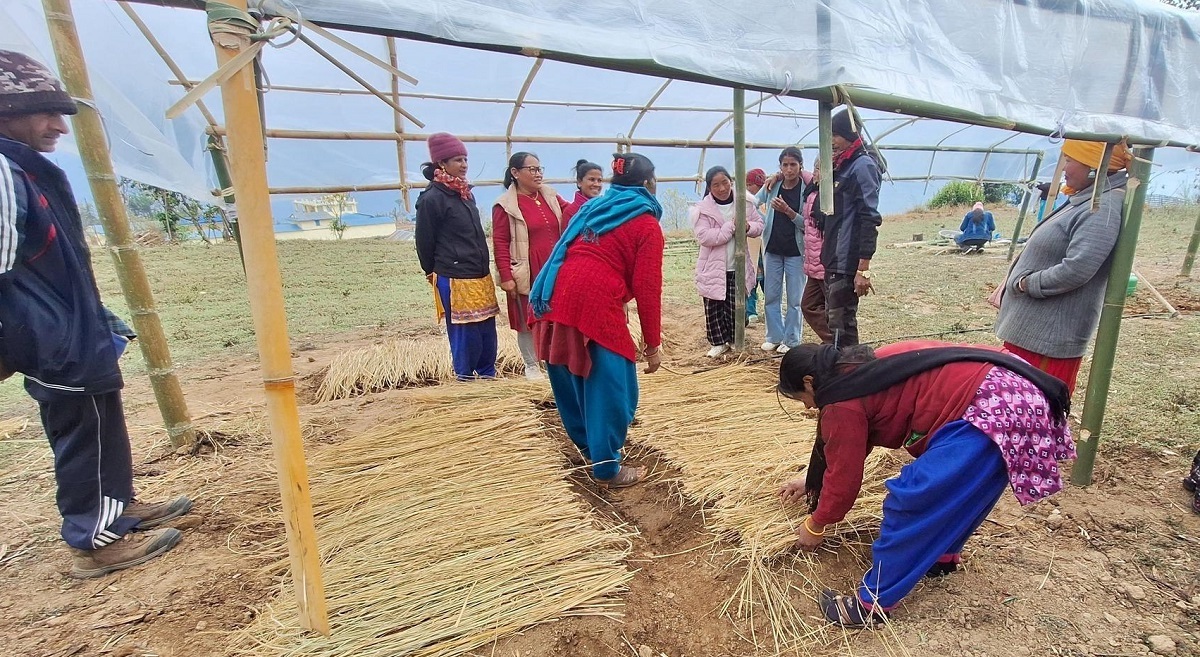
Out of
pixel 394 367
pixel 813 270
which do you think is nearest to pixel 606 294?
pixel 813 270

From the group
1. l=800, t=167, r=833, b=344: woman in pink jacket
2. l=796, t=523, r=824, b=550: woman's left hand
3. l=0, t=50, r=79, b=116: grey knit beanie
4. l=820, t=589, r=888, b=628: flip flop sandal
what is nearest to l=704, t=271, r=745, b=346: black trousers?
l=800, t=167, r=833, b=344: woman in pink jacket

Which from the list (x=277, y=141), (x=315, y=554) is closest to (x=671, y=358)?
(x=315, y=554)

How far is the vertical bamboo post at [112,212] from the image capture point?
205 centimetres

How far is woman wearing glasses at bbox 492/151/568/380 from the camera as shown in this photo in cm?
362

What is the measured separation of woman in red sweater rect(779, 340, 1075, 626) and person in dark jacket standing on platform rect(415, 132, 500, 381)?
2.53 meters

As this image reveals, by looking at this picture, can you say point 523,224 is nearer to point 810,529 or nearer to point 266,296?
point 266,296

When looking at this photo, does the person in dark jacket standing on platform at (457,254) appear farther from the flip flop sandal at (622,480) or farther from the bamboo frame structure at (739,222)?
the bamboo frame structure at (739,222)

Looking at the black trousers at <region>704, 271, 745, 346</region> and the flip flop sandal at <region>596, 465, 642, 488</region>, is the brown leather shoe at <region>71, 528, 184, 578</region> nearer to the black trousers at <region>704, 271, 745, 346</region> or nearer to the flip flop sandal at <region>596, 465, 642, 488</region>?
the flip flop sandal at <region>596, 465, 642, 488</region>

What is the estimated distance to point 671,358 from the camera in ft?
15.4

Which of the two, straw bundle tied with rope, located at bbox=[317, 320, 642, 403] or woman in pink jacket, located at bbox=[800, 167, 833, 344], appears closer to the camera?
woman in pink jacket, located at bbox=[800, 167, 833, 344]

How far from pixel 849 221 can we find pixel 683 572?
2364mm

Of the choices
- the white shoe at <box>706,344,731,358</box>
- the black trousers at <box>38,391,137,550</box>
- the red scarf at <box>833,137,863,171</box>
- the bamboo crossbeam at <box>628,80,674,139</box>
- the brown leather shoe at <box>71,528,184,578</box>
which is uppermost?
the bamboo crossbeam at <box>628,80,674,139</box>

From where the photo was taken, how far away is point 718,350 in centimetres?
455

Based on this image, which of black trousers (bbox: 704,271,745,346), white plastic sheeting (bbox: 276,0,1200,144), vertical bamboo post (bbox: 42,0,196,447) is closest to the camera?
white plastic sheeting (bbox: 276,0,1200,144)
